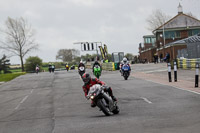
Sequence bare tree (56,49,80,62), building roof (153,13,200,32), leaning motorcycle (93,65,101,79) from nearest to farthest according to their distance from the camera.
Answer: leaning motorcycle (93,65,101,79) < building roof (153,13,200,32) < bare tree (56,49,80,62)

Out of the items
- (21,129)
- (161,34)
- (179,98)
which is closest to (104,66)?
(161,34)

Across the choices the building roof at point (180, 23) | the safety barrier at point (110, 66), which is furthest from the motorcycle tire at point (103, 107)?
the building roof at point (180, 23)

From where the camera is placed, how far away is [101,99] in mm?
10109

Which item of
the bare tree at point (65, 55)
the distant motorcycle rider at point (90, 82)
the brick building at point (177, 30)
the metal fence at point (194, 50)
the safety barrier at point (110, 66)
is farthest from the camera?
the bare tree at point (65, 55)

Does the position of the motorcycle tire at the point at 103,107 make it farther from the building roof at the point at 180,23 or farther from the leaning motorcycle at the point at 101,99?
the building roof at the point at 180,23

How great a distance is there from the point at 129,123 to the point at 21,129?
8.60 ft

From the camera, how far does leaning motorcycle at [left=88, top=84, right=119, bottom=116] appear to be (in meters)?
10.0

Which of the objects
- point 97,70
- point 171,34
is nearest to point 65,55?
point 171,34

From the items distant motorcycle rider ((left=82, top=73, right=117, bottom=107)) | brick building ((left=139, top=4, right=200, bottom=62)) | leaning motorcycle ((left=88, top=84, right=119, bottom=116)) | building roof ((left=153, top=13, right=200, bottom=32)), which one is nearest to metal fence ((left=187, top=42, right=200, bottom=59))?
distant motorcycle rider ((left=82, top=73, right=117, bottom=107))

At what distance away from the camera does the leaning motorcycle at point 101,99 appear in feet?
32.8

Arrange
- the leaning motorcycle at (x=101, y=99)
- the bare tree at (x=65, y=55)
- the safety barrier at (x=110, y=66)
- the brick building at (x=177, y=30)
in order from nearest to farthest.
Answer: the leaning motorcycle at (x=101, y=99), the safety barrier at (x=110, y=66), the brick building at (x=177, y=30), the bare tree at (x=65, y=55)

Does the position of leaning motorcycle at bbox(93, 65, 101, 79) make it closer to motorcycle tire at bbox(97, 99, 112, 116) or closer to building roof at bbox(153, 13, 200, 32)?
motorcycle tire at bbox(97, 99, 112, 116)

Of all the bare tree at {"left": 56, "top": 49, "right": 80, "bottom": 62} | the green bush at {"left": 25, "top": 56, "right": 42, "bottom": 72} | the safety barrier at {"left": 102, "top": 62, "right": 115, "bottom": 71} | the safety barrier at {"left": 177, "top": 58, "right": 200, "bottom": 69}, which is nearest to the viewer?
the safety barrier at {"left": 177, "top": 58, "right": 200, "bottom": 69}

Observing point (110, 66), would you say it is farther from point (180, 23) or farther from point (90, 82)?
point (90, 82)
